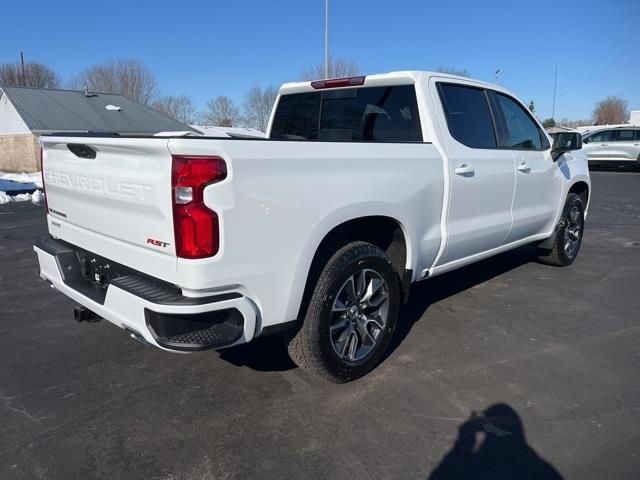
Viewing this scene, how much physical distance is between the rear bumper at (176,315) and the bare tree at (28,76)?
260 feet

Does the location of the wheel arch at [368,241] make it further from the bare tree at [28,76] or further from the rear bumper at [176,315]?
the bare tree at [28,76]

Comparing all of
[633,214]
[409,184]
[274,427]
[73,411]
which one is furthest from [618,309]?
[633,214]

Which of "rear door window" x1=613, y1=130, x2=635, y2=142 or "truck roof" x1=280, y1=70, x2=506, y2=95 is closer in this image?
"truck roof" x1=280, y1=70, x2=506, y2=95

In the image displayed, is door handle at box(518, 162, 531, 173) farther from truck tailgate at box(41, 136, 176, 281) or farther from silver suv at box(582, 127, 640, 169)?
silver suv at box(582, 127, 640, 169)

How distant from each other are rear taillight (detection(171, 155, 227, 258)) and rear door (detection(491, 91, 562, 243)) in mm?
3128

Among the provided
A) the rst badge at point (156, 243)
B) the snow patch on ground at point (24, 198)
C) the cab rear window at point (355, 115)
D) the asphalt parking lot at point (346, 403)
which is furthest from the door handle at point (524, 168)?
the snow patch on ground at point (24, 198)

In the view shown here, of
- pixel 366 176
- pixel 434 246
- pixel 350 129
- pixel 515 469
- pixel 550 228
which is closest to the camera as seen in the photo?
pixel 515 469

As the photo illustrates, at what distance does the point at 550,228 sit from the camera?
5.70m

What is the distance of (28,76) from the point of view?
71125 millimetres

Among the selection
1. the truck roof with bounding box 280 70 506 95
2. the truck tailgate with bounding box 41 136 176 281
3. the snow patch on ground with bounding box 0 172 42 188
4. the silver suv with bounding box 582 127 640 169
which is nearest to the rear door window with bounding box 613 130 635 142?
the silver suv with bounding box 582 127 640 169

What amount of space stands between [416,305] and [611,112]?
10055 cm

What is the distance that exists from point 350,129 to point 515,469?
9.22ft

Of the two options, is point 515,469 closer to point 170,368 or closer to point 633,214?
point 170,368

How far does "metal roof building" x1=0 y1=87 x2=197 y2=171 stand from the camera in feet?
102
